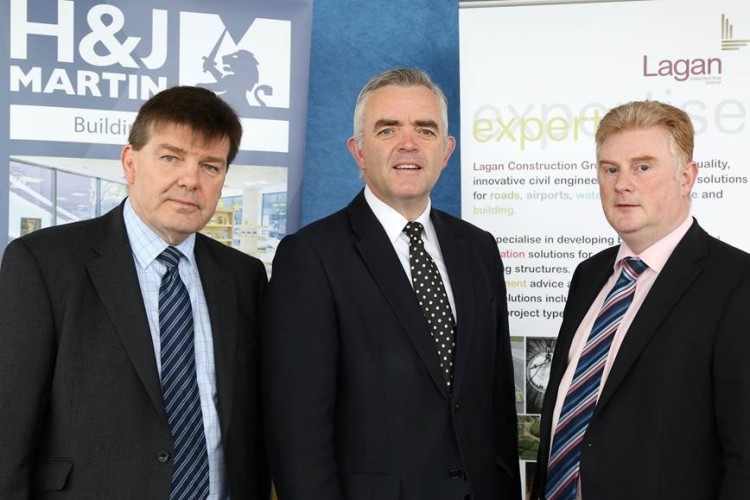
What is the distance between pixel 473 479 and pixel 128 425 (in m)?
0.98

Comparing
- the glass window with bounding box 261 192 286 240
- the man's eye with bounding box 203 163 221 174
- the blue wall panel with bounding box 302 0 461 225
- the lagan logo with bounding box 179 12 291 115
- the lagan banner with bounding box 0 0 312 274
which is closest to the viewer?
the man's eye with bounding box 203 163 221 174

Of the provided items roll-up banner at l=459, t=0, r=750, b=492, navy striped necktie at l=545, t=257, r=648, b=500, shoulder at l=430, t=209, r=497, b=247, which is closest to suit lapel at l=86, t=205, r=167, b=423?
shoulder at l=430, t=209, r=497, b=247

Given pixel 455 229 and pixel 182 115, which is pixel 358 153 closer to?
pixel 455 229

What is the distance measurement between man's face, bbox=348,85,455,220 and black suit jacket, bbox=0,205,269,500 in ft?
2.58

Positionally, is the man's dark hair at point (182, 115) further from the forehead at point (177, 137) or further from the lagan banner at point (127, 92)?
the lagan banner at point (127, 92)

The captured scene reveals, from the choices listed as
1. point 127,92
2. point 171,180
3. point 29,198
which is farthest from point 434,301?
point 29,198

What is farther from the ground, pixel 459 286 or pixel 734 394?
pixel 459 286

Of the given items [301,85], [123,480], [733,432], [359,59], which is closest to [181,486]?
[123,480]

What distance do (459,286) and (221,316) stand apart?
28.0 inches

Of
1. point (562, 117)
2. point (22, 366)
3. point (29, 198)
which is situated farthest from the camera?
point (562, 117)

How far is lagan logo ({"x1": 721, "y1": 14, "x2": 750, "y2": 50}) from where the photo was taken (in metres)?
3.32

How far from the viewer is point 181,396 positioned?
6.79ft

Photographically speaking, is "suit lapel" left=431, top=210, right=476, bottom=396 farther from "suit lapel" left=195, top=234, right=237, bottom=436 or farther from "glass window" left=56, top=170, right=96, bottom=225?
"glass window" left=56, top=170, right=96, bottom=225

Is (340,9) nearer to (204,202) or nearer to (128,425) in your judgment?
(204,202)
